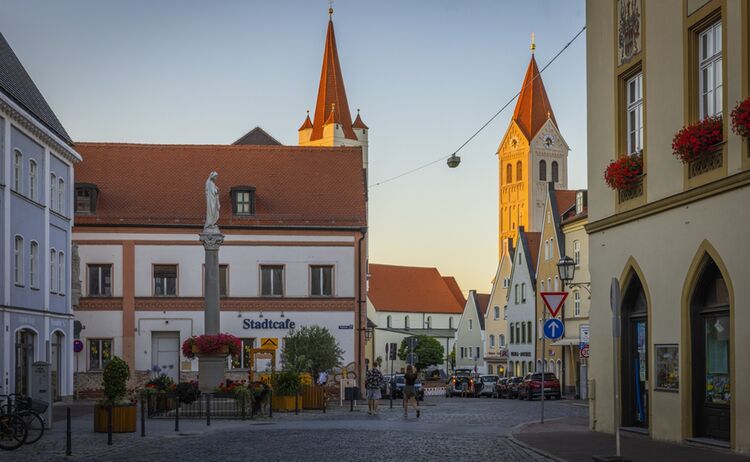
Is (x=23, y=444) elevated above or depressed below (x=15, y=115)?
below

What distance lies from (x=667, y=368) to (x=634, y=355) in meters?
2.24

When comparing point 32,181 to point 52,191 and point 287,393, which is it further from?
point 287,393

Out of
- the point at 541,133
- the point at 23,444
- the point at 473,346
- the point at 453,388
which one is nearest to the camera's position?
the point at 23,444

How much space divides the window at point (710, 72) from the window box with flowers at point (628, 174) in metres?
2.67

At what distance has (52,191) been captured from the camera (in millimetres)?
44312

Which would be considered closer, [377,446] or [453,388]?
[377,446]

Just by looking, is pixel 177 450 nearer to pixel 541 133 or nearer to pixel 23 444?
pixel 23 444

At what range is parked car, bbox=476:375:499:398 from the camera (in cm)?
7244

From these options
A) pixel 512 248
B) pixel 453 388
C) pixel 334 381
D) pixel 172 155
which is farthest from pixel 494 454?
pixel 512 248

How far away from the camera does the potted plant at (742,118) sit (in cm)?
1744

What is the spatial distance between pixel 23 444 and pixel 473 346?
3860 inches

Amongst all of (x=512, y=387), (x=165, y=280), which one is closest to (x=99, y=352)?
(x=165, y=280)

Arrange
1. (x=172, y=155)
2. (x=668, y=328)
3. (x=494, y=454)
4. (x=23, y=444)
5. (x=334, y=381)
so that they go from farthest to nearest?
(x=172, y=155) < (x=334, y=381) < (x=23, y=444) < (x=668, y=328) < (x=494, y=454)

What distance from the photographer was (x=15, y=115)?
3725 cm
